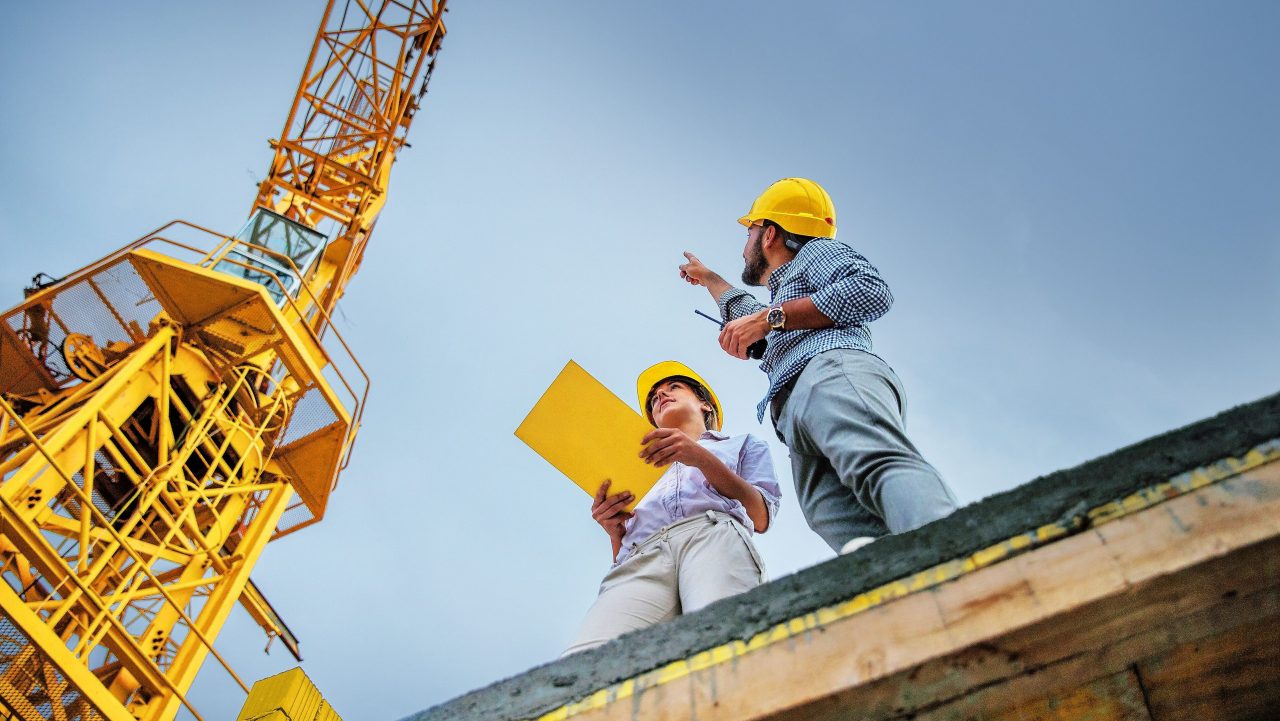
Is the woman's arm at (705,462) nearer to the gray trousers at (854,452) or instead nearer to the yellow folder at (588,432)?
the yellow folder at (588,432)

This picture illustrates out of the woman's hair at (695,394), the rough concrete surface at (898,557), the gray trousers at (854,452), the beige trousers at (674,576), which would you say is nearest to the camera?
the rough concrete surface at (898,557)

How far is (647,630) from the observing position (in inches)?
59.0

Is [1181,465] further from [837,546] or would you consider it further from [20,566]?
[20,566]

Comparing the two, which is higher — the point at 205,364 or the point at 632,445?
the point at 205,364

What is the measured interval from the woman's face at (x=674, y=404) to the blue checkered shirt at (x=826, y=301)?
76 centimetres

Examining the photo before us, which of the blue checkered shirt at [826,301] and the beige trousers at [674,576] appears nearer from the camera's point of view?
the beige trousers at [674,576]

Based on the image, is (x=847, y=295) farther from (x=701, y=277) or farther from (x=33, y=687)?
(x=33, y=687)

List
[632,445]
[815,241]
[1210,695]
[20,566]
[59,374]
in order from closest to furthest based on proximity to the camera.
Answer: [1210,695] → [632,445] → [815,241] → [20,566] → [59,374]

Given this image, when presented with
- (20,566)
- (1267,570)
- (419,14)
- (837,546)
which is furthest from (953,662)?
(419,14)

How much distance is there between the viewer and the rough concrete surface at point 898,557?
1.27 meters

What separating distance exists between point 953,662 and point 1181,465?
16.9 inches

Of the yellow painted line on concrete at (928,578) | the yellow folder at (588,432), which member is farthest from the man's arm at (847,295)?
the yellow painted line on concrete at (928,578)

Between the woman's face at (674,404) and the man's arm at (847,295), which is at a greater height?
the woman's face at (674,404)

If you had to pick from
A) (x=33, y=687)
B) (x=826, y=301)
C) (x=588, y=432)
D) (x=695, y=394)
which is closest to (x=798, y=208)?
(x=826, y=301)
